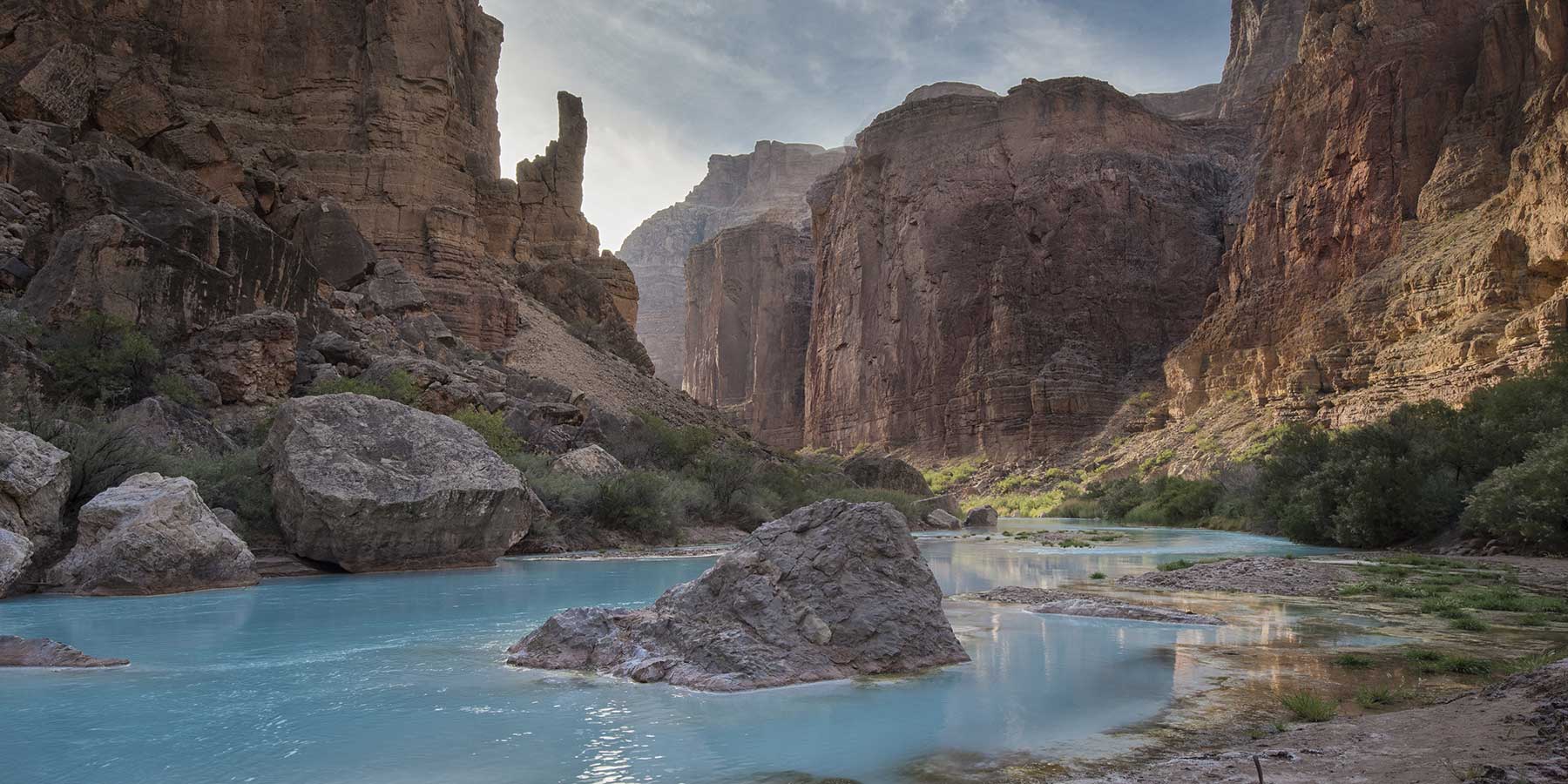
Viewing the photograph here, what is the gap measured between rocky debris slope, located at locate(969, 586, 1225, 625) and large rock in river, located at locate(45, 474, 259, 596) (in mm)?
9561

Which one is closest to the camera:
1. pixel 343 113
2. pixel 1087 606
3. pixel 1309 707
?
pixel 1309 707

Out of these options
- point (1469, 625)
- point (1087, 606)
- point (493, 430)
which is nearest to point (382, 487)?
point (493, 430)

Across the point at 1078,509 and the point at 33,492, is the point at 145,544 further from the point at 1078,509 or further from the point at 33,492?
the point at 1078,509

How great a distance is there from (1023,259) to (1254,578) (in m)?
63.8

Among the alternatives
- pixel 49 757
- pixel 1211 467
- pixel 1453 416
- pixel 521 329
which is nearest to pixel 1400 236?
pixel 1211 467

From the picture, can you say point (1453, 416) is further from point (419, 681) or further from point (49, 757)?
point (49, 757)

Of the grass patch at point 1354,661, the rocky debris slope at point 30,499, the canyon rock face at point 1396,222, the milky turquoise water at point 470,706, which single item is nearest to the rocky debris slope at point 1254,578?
the milky turquoise water at point 470,706

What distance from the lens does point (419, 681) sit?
658 centimetres

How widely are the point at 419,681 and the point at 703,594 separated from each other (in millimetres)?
2106

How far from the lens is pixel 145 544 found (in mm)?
10914

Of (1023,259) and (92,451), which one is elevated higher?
(1023,259)

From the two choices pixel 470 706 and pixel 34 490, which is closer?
pixel 470 706

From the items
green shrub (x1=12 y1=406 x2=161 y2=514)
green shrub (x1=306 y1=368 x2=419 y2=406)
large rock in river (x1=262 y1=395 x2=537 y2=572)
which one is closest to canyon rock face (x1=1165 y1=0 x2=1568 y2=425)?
large rock in river (x1=262 y1=395 x2=537 y2=572)

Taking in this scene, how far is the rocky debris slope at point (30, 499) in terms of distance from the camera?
10.1m
